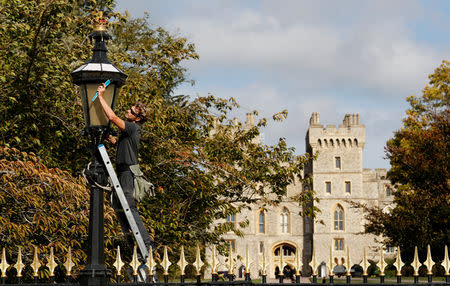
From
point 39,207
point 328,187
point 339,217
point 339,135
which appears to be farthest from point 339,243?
point 39,207

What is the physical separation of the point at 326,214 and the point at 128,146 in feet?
180

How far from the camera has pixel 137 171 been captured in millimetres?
6059

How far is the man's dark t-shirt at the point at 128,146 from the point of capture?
602cm

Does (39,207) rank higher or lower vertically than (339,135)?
lower

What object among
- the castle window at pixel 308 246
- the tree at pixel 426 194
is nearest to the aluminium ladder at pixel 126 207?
the tree at pixel 426 194

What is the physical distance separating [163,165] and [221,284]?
27.5ft

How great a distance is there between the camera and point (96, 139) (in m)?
5.80

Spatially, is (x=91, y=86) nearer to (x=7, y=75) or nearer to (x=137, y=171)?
(x=137, y=171)

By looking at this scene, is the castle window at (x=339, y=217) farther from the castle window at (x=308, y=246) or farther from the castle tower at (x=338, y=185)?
the castle window at (x=308, y=246)

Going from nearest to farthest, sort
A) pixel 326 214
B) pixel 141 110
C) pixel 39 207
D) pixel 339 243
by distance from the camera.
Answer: pixel 141 110 < pixel 39 207 < pixel 339 243 < pixel 326 214

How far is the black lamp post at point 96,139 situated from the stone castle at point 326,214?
53307mm

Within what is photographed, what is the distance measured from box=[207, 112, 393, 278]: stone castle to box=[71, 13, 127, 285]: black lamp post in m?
53.3

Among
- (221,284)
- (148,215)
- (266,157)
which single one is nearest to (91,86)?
(221,284)

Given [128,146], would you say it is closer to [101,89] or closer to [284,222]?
[101,89]
